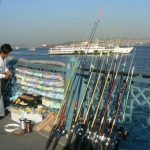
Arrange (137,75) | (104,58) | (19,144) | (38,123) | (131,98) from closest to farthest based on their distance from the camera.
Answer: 1. (137,75)
2. (131,98)
3. (19,144)
4. (104,58)
5. (38,123)

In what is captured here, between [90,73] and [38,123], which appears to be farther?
[38,123]

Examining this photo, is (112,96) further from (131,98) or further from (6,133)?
(6,133)

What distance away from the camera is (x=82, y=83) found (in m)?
6.00

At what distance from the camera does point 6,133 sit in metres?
6.40

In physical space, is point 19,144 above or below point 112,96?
below

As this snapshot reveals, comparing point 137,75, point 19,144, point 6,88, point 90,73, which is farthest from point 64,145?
point 6,88

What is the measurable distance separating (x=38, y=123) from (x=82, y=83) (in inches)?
52.5

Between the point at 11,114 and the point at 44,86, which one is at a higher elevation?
the point at 44,86

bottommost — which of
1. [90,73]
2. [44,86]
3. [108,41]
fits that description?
[44,86]

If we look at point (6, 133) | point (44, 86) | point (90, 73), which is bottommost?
point (6, 133)

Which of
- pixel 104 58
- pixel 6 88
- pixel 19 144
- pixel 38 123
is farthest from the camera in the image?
pixel 6 88

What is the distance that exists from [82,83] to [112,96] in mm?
678

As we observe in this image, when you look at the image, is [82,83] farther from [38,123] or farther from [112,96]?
[38,123]

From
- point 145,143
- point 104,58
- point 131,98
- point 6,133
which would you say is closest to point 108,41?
point 104,58
